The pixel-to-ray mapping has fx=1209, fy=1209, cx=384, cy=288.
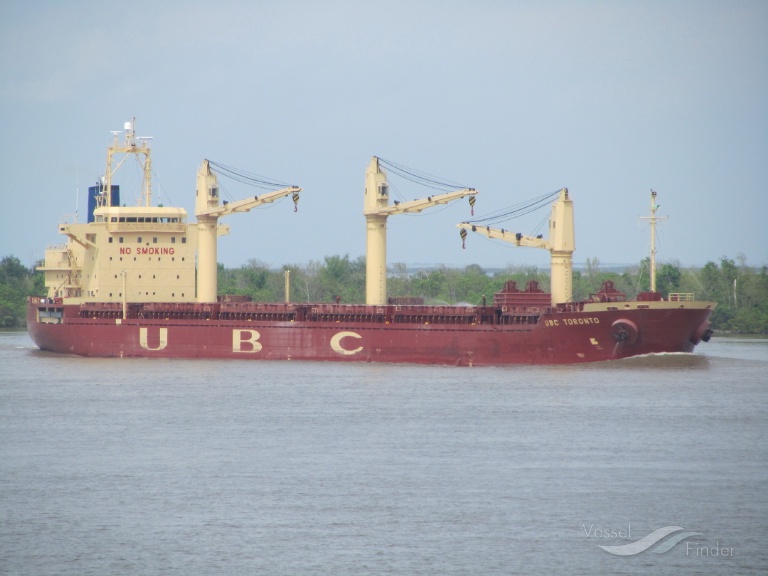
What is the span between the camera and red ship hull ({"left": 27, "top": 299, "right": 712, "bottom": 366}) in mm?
41719

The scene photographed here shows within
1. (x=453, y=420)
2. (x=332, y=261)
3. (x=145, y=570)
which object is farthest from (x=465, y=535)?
(x=332, y=261)

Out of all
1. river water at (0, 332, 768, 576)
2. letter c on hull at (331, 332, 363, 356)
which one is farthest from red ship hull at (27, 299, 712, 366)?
river water at (0, 332, 768, 576)

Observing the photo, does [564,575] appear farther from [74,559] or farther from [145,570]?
[74,559]

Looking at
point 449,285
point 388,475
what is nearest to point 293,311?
point 388,475

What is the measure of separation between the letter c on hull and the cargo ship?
2.0 inches

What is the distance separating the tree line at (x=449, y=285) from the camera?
7850 cm

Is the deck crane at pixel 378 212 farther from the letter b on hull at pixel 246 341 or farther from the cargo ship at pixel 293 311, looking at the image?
the letter b on hull at pixel 246 341

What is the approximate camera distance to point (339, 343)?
156 ft

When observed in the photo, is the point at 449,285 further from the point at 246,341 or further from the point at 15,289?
the point at 246,341

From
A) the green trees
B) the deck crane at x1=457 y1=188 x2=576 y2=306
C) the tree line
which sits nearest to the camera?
the deck crane at x1=457 y1=188 x2=576 y2=306

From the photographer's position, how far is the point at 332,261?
103500 mm

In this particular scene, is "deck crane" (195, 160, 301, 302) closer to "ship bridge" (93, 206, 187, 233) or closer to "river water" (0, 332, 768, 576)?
"ship bridge" (93, 206, 187, 233)

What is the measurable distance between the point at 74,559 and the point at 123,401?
17.2m

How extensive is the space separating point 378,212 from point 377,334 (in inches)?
221
